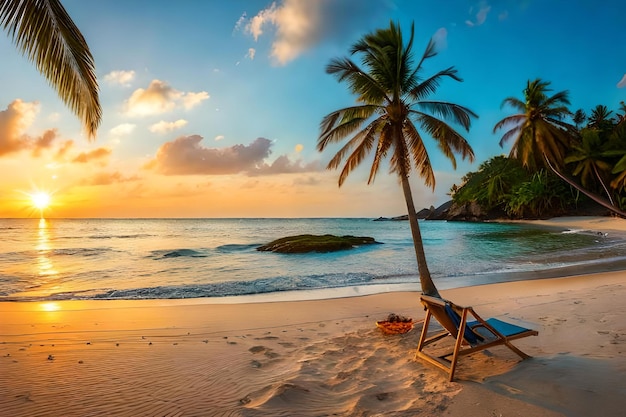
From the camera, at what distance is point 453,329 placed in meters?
4.63

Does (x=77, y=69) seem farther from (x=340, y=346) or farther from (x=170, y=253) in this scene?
(x=170, y=253)

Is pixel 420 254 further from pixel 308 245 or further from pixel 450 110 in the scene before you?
pixel 308 245

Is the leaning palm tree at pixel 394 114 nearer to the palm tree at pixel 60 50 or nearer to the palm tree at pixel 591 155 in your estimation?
the palm tree at pixel 60 50

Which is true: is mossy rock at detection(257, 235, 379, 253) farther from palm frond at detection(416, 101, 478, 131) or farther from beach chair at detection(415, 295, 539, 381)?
beach chair at detection(415, 295, 539, 381)

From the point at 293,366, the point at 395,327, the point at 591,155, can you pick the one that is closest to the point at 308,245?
the point at 395,327

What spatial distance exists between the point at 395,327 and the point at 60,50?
718 cm

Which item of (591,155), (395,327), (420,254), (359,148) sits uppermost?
(591,155)

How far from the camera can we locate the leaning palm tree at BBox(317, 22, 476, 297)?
392 inches

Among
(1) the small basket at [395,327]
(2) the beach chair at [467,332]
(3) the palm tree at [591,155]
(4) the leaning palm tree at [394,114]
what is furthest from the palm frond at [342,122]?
(3) the palm tree at [591,155]

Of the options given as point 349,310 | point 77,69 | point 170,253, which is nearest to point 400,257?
point 349,310

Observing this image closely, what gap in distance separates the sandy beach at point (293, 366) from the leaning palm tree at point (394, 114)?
3.62 metres

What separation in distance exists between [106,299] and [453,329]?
10554 millimetres

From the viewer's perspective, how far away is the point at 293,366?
5.20 m

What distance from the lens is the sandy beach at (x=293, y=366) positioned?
3.80m
